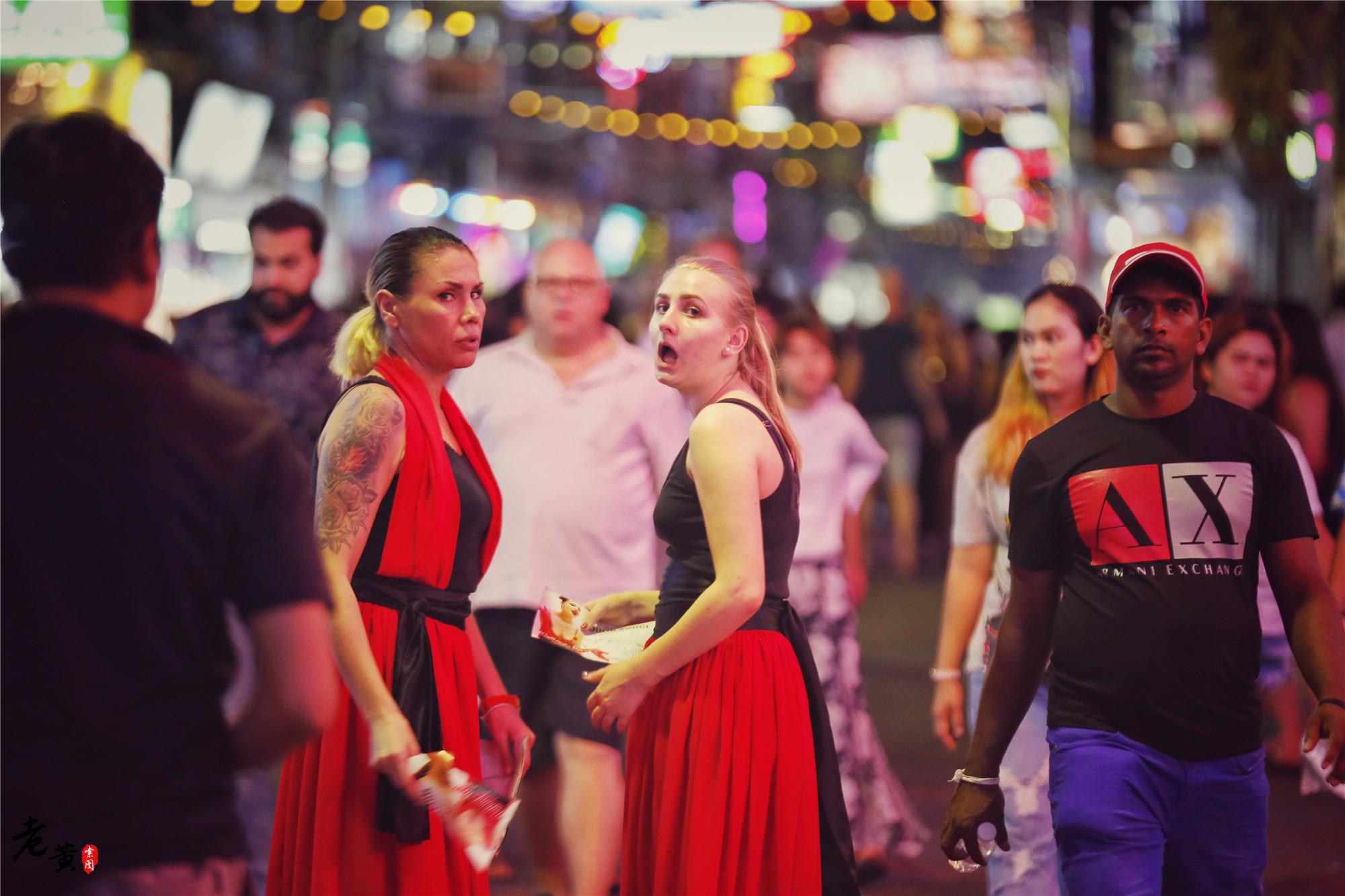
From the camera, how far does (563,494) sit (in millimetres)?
5531

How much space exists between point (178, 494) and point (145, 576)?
13 cm

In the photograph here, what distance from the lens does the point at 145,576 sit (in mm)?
2143

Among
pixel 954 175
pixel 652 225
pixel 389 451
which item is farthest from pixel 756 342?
pixel 652 225

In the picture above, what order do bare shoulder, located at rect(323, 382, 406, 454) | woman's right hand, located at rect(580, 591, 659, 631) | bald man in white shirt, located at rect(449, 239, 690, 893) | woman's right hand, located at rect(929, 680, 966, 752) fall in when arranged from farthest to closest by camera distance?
bald man in white shirt, located at rect(449, 239, 690, 893)
woman's right hand, located at rect(929, 680, 966, 752)
woman's right hand, located at rect(580, 591, 659, 631)
bare shoulder, located at rect(323, 382, 406, 454)

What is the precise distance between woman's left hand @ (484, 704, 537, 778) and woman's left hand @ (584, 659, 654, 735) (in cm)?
34

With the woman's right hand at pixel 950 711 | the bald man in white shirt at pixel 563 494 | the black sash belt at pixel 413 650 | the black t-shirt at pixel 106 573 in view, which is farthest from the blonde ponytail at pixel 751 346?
the bald man in white shirt at pixel 563 494

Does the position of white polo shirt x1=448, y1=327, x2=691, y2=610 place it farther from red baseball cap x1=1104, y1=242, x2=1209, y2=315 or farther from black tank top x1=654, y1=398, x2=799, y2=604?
red baseball cap x1=1104, y1=242, x2=1209, y2=315

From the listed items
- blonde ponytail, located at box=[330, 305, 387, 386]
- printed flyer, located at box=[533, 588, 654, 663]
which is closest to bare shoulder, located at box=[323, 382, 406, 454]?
blonde ponytail, located at box=[330, 305, 387, 386]

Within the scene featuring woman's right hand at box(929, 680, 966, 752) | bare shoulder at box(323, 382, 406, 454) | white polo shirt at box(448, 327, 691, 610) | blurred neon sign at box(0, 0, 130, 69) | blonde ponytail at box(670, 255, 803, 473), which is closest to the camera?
bare shoulder at box(323, 382, 406, 454)

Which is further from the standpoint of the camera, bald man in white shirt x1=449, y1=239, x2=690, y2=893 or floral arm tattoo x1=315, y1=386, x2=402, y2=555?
bald man in white shirt x1=449, y1=239, x2=690, y2=893

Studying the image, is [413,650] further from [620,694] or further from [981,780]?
[981,780]

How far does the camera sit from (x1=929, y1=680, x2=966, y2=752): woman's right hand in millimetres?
4758

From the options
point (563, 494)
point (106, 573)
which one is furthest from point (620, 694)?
point (563, 494)

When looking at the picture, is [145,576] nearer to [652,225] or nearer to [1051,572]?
[1051,572]
